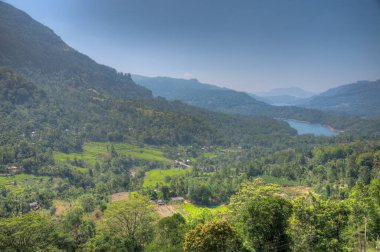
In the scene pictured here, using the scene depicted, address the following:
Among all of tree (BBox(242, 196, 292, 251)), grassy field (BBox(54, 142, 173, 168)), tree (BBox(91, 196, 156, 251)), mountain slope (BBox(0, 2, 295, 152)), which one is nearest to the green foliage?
tree (BBox(91, 196, 156, 251))

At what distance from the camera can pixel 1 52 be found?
508 ft

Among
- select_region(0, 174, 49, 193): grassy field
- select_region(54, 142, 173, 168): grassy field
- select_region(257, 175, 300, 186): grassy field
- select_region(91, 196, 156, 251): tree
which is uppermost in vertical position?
select_region(91, 196, 156, 251): tree

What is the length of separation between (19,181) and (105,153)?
3814cm

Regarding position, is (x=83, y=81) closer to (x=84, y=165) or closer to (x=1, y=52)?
(x=1, y=52)

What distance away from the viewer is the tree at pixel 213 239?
1941 cm

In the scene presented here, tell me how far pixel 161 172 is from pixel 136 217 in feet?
199

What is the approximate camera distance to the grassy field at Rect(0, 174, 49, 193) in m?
64.6

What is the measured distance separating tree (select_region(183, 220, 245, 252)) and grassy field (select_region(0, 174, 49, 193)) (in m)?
54.9

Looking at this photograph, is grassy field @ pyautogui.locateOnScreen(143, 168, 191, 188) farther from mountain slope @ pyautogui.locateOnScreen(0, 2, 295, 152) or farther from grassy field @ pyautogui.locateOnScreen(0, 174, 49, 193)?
mountain slope @ pyautogui.locateOnScreen(0, 2, 295, 152)

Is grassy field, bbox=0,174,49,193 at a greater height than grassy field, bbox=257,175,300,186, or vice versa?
grassy field, bbox=257,175,300,186

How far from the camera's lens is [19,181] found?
70125 mm

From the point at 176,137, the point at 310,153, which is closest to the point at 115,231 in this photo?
the point at 310,153

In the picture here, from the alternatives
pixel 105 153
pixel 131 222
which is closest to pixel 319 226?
pixel 131 222

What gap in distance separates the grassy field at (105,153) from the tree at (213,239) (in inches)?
3141
